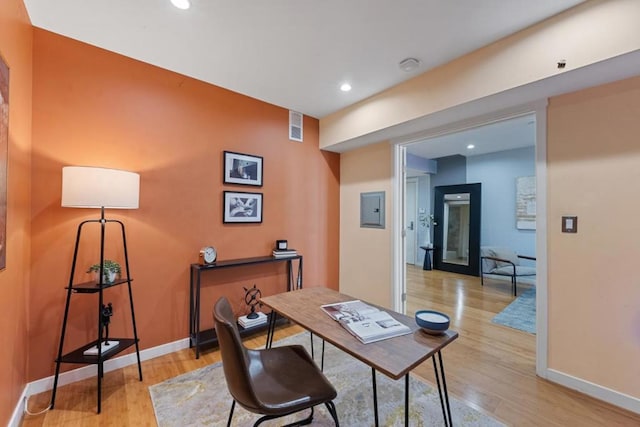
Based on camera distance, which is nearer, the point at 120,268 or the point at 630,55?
the point at 630,55

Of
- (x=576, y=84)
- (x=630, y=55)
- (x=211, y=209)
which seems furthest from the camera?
(x=211, y=209)

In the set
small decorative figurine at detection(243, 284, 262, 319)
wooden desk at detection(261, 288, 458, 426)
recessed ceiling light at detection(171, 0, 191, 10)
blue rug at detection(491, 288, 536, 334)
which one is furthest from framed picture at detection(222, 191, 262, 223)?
blue rug at detection(491, 288, 536, 334)

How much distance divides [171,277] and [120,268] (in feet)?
1.40

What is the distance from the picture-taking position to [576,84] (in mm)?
1868

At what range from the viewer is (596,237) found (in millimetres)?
1903

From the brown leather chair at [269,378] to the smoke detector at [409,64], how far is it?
2.33m

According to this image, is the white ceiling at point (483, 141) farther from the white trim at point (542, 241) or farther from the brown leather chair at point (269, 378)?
the brown leather chair at point (269, 378)

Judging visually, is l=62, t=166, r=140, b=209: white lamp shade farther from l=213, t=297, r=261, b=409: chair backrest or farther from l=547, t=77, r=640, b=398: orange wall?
l=547, t=77, r=640, b=398: orange wall

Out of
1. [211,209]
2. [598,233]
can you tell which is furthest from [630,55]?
[211,209]

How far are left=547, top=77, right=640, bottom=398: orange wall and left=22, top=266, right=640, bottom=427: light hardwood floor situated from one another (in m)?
0.24

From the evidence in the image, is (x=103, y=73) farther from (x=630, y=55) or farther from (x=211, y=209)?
(x=630, y=55)

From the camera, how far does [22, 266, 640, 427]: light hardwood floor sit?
5.55 feet

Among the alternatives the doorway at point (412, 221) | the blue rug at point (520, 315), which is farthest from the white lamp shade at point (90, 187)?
the doorway at point (412, 221)

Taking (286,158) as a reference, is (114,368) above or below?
below
